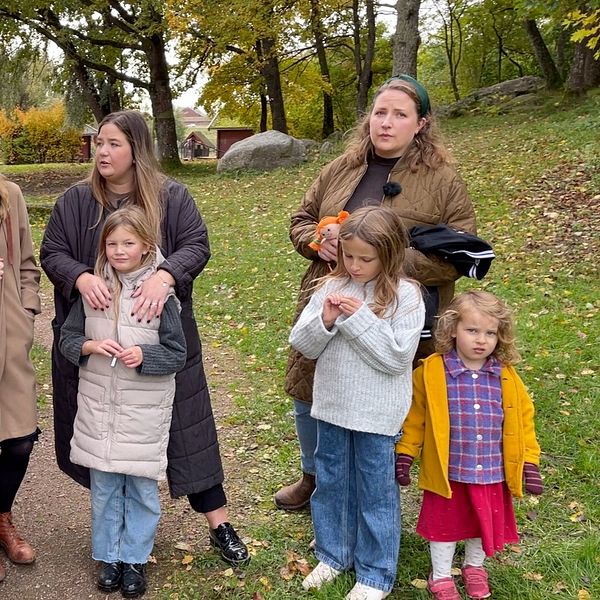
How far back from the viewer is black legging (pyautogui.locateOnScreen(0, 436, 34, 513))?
117 inches

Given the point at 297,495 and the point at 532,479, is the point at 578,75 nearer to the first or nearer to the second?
the point at 297,495

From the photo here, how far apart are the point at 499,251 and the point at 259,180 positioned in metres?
7.48

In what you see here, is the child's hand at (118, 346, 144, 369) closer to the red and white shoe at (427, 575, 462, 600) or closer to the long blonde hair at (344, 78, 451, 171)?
the long blonde hair at (344, 78, 451, 171)

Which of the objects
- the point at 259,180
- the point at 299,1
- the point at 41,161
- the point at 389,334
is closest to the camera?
the point at 389,334

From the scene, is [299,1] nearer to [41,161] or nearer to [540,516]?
[540,516]

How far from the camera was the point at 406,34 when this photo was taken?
12953 mm

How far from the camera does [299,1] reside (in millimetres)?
16875

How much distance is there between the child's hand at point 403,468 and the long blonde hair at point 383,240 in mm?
611

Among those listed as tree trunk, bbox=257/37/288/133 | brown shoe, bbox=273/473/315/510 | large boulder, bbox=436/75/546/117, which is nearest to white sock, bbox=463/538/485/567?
brown shoe, bbox=273/473/315/510

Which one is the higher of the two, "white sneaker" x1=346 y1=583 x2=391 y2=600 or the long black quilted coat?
the long black quilted coat

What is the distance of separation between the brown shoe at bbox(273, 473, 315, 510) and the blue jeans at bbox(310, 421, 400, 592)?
616 millimetres

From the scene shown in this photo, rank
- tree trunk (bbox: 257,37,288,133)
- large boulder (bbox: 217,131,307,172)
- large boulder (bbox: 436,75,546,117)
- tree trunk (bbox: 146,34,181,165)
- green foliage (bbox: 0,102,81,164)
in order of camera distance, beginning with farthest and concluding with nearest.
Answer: green foliage (bbox: 0,102,81,164) → tree trunk (bbox: 257,37,288,133) → tree trunk (bbox: 146,34,181,165) → large boulder (bbox: 436,75,546,117) → large boulder (bbox: 217,131,307,172)

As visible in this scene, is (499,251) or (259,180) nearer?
(499,251)

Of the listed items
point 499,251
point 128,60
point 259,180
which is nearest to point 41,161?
point 128,60
